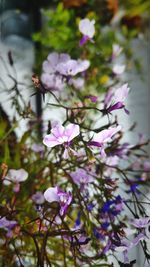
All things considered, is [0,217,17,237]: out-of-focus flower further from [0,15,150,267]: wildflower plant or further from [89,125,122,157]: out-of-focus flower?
[89,125,122,157]: out-of-focus flower

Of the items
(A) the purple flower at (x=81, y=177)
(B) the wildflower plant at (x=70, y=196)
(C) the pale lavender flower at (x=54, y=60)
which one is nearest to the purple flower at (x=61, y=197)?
(B) the wildflower plant at (x=70, y=196)

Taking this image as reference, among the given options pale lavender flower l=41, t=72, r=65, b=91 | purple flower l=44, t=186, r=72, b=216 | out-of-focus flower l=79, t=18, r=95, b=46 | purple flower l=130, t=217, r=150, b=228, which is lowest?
purple flower l=130, t=217, r=150, b=228

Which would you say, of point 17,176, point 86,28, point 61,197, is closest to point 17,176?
point 17,176

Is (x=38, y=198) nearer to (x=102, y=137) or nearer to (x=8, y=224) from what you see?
(x=8, y=224)

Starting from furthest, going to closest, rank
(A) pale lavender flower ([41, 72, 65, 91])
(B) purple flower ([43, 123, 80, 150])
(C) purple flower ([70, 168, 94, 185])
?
1. (A) pale lavender flower ([41, 72, 65, 91])
2. (C) purple flower ([70, 168, 94, 185])
3. (B) purple flower ([43, 123, 80, 150])

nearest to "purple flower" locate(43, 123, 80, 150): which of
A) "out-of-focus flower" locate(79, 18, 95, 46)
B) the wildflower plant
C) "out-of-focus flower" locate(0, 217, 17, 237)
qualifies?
the wildflower plant

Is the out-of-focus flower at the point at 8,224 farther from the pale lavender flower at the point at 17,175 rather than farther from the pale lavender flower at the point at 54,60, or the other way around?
the pale lavender flower at the point at 54,60

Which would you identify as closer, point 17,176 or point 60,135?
point 60,135

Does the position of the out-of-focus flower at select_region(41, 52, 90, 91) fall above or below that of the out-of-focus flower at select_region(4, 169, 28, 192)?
above
